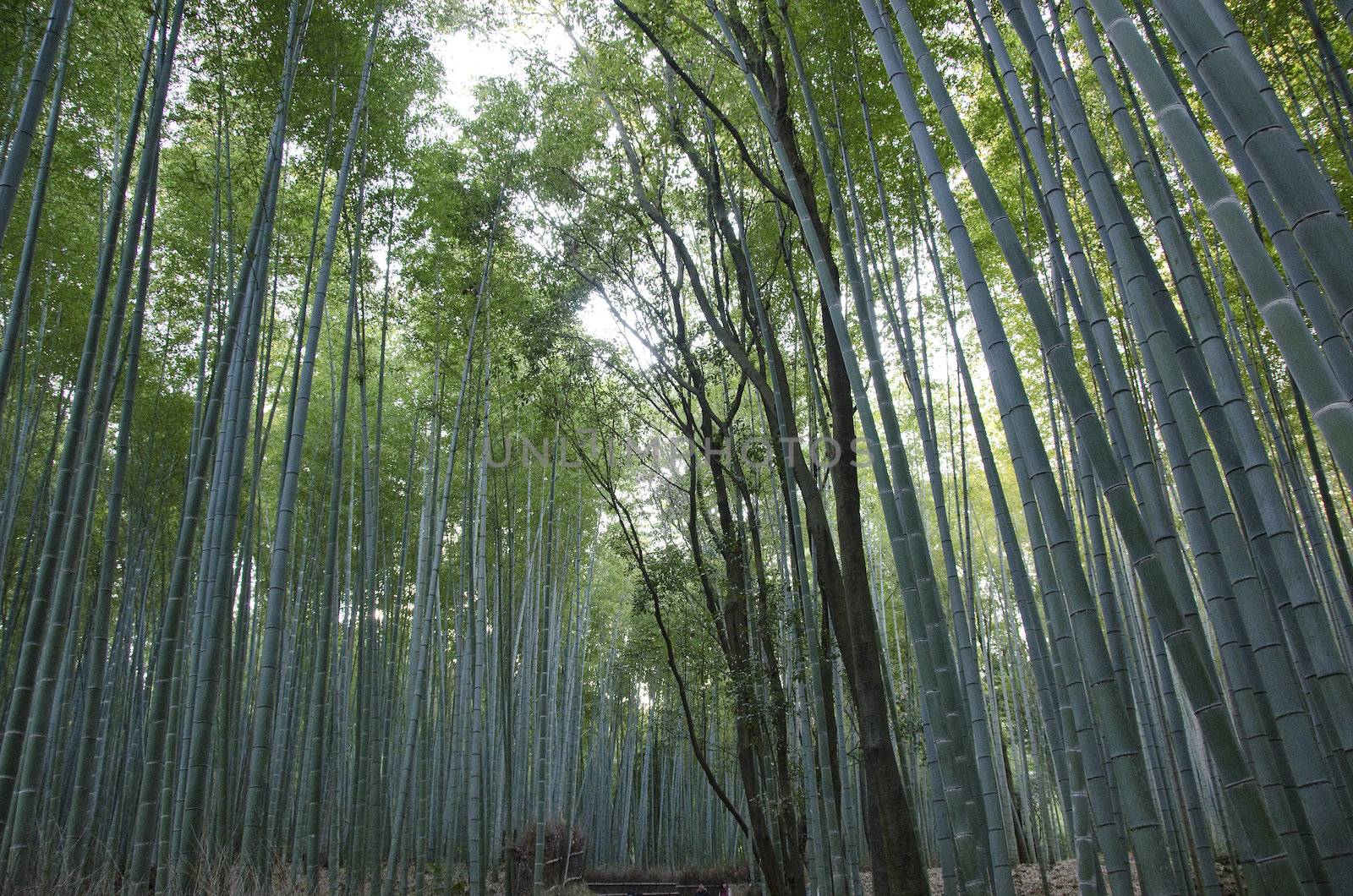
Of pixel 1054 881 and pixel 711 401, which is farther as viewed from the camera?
pixel 711 401

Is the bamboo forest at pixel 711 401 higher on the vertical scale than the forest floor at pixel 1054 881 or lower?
higher

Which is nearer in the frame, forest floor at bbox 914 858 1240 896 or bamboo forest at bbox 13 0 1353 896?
bamboo forest at bbox 13 0 1353 896

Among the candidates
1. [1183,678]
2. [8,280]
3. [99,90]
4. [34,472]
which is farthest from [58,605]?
[34,472]

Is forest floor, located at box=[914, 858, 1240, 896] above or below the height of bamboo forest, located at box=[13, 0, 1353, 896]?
below

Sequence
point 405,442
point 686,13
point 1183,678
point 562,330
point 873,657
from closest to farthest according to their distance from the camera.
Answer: point 1183,678
point 873,657
point 686,13
point 562,330
point 405,442

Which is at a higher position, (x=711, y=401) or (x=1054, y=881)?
(x=711, y=401)

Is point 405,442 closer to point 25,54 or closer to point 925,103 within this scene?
point 25,54

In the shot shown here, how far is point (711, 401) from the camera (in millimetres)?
7512

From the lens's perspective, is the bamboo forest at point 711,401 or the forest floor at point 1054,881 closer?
the bamboo forest at point 711,401

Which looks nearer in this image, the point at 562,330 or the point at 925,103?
the point at 925,103

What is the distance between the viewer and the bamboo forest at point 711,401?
1.48 m

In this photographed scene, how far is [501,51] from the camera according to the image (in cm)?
551

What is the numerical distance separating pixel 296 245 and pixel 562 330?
2.01 meters

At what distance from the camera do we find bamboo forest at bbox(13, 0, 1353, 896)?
1484 millimetres
